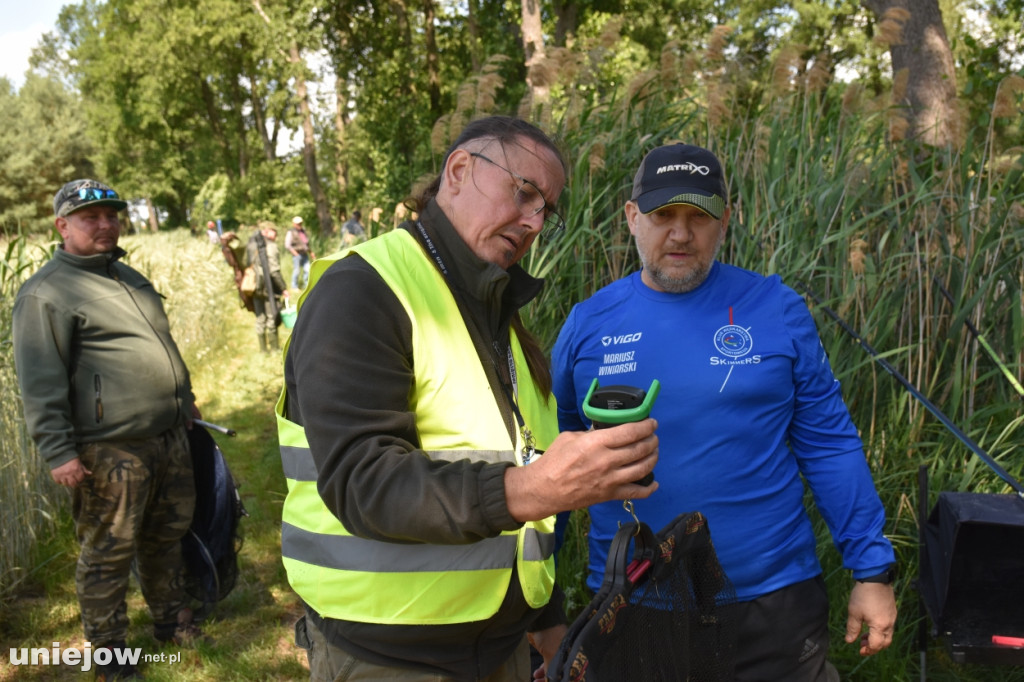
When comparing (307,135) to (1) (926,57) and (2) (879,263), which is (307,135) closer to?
(1) (926,57)

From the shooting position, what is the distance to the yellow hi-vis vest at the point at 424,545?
1425mm

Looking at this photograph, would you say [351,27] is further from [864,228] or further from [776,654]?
[776,654]

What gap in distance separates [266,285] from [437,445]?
973 centimetres

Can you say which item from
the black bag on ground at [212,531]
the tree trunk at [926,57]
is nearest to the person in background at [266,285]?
the black bag on ground at [212,531]

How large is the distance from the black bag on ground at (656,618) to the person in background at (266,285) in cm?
939

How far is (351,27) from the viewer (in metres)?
22.1

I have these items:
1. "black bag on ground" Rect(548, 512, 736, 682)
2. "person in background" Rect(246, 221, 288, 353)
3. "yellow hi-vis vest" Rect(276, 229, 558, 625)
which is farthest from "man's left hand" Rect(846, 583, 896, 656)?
"person in background" Rect(246, 221, 288, 353)

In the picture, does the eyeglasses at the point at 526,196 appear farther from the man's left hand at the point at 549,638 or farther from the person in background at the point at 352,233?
the person in background at the point at 352,233

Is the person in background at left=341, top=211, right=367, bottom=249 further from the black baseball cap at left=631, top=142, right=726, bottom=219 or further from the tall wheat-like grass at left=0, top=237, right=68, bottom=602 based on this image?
the black baseball cap at left=631, top=142, right=726, bottom=219

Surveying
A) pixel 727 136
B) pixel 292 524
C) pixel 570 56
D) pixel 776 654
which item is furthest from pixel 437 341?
pixel 570 56

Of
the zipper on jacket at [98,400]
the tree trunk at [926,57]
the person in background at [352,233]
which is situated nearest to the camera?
the zipper on jacket at [98,400]

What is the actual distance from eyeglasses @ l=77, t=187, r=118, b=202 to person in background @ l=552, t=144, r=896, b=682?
267 cm

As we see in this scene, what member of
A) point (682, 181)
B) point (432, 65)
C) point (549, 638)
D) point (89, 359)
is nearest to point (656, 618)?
point (549, 638)

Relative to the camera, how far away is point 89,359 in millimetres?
3607
